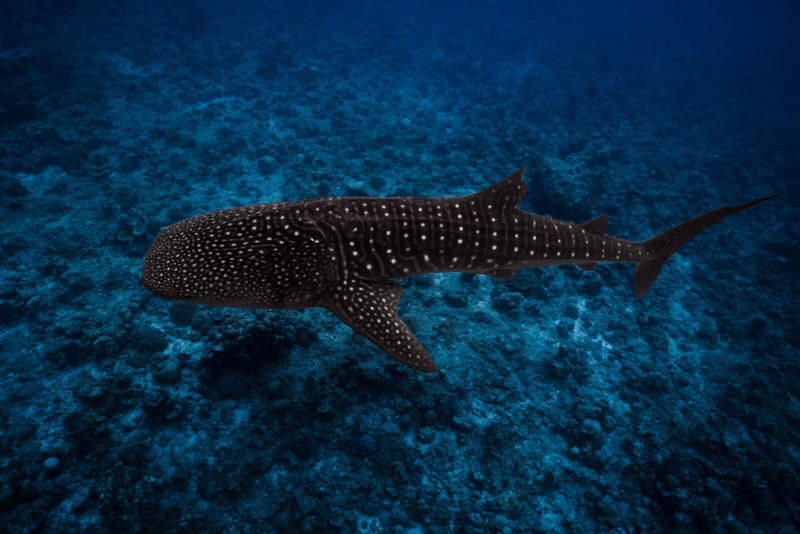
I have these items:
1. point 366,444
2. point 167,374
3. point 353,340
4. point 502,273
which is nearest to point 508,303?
point 353,340

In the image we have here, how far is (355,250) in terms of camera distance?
410cm

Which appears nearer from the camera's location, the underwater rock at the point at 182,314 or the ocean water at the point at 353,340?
the ocean water at the point at 353,340

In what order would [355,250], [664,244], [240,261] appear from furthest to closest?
[664,244], [355,250], [240,261]

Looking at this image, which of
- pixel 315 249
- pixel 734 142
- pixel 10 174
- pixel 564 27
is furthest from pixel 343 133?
pixel 564 27

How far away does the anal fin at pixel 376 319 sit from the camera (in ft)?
12.6

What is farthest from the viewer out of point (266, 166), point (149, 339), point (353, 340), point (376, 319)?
point (266, 166)

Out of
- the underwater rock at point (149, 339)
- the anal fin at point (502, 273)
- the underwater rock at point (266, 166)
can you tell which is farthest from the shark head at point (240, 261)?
the underwater rock at point (266, 166)

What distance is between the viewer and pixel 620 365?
9062mm

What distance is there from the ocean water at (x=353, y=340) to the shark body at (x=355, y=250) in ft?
11.4

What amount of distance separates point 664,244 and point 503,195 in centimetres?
315

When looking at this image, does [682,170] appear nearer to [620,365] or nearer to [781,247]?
[781,247]

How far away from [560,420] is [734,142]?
28.2m

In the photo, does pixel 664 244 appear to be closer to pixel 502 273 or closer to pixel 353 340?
pixel 502 273

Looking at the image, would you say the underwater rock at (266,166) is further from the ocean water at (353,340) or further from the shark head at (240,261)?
the shark head at (240,261)
